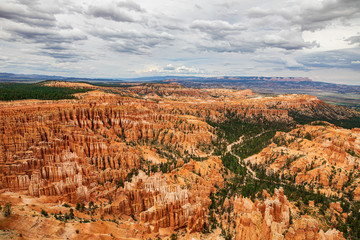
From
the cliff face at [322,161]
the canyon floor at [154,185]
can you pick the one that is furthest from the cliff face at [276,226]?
the cliff face at [322,161]

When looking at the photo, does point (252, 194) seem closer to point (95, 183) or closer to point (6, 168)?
point (95, 183)

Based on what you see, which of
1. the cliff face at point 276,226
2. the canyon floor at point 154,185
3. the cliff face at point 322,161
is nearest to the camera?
the cliff face at point 276,226

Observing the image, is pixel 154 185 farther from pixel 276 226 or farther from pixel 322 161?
pixel 322 161

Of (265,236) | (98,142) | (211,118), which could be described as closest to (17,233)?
(265,236)

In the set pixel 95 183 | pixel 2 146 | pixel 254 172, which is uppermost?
pixel 2 146

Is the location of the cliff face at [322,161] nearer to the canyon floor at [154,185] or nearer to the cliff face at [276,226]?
the canyon floor at [154,185]

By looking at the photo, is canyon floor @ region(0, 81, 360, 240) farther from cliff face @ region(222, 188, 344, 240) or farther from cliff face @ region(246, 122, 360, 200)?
cliff face @ region(246, 122, 360, 200)

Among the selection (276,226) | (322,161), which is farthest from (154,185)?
(322,161)

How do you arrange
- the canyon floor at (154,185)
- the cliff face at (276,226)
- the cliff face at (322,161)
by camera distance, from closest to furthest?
the cliff face at (276,226), the canyon floor at (154,185), the cliff face at (322,161)
